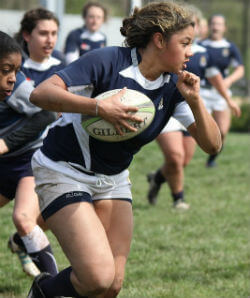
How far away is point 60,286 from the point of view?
378 centimetres

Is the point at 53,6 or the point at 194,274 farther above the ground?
the point at 53,6

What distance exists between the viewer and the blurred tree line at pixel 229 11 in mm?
27653

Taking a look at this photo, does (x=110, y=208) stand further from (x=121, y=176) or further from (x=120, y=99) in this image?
(x=120, y=99)

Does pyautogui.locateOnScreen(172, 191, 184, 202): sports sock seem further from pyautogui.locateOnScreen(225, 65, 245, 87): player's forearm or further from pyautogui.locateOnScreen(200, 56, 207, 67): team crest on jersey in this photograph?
pyautogui.locateOnScreen(225, 65, 245, 87): player's forearm

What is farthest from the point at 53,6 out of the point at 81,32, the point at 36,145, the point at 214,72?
the point at 36,145

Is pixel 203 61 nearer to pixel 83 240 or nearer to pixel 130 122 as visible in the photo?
pixel 130 122

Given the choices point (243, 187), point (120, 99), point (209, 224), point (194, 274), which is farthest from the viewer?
point (243, 187)

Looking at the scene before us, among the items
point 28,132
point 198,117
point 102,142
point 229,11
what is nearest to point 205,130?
point 198,117

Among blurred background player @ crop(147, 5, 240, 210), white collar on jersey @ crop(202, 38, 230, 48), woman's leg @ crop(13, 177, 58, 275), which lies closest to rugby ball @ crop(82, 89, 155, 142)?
woman's leg @ crop(13, 177, 58, 275)

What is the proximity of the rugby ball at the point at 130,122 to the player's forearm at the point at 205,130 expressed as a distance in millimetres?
276

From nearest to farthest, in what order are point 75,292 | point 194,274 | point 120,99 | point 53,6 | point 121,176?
1. point 120,99
2. point 75,292
3. point 121,176
4. point 194,274
5. point 53,6

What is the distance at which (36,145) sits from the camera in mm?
4941

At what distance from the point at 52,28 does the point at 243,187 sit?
509 centimetres

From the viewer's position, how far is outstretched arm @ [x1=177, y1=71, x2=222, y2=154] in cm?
359
